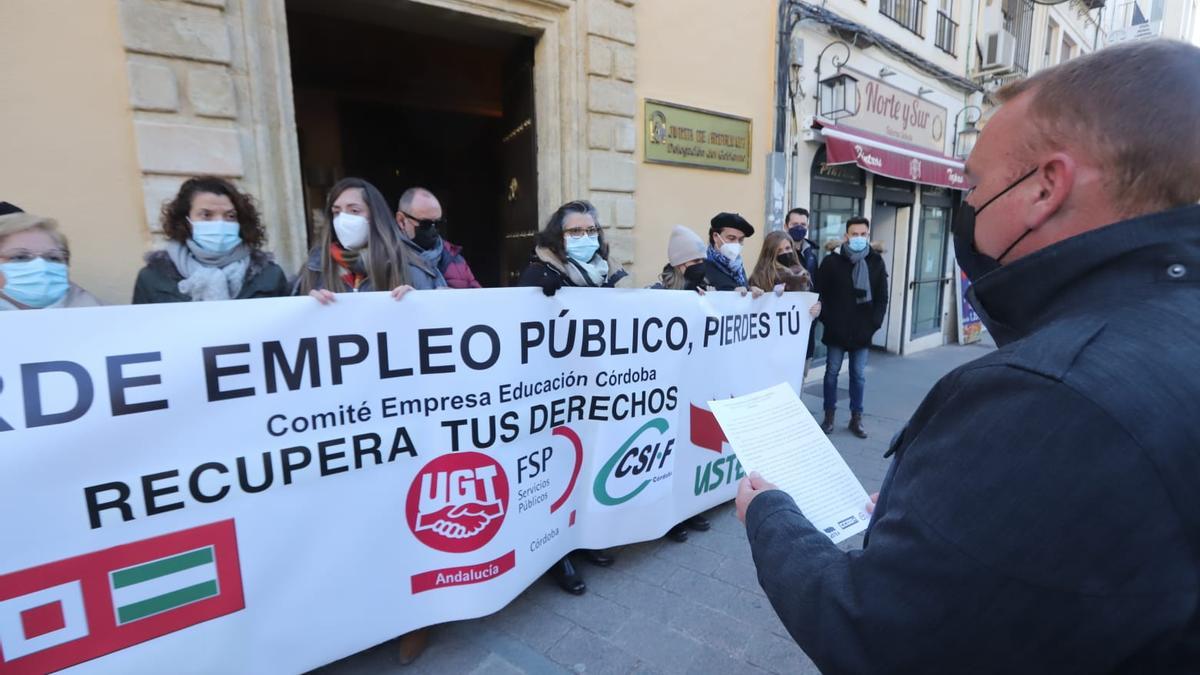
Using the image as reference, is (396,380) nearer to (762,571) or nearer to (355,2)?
(762,571)

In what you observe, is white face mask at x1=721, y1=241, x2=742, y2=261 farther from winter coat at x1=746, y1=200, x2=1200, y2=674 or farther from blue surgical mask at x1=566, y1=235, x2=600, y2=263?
winter coat at x1=746, y1=200, x2=1200, y2=674

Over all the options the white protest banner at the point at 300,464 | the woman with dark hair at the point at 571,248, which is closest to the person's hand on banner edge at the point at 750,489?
the white protest banner at the point at 300,464

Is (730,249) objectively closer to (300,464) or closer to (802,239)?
(802,239)

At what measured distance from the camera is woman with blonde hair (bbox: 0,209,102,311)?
6.14ft

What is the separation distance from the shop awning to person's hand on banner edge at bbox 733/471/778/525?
546 cm

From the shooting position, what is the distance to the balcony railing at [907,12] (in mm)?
7373

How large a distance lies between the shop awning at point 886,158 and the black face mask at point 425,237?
4.67m

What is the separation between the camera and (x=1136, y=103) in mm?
687

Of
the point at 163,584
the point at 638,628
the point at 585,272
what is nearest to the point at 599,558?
the point at 638,628

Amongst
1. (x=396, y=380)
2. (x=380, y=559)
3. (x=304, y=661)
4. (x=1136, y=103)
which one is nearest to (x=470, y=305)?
(x=396, y=380)

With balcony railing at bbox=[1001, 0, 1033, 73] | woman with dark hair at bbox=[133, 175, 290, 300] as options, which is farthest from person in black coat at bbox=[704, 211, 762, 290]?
balcony railing at bbox=[1001, 0, 1033, 73]

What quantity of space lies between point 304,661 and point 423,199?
233 centimetres

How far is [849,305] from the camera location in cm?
475

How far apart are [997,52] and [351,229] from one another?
11039 millimetres
